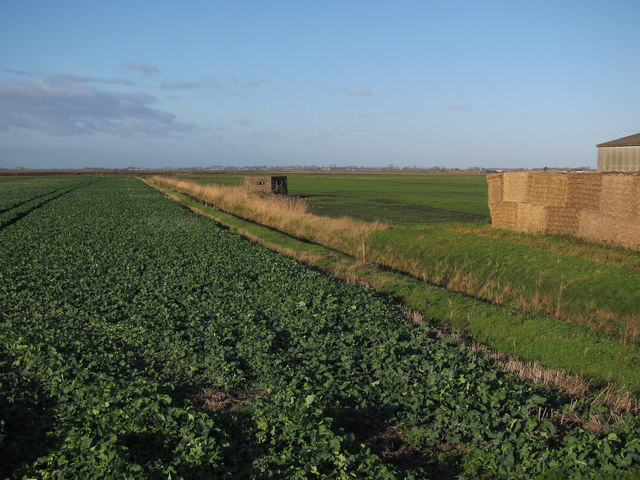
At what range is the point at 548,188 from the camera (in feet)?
70.8

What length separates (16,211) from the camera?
37.7 m

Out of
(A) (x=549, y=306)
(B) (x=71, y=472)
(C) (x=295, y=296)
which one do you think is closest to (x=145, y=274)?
(C) (x=295, y=296)

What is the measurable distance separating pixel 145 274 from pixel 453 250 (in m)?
12.5

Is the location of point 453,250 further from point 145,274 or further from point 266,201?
point 266,201

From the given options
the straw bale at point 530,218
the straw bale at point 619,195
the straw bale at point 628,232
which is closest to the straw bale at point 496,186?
the straw bale at point 530,218

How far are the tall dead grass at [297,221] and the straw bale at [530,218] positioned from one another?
678 centimetres

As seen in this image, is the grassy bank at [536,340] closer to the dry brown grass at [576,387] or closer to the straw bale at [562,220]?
the dry brown grass at [576,387]

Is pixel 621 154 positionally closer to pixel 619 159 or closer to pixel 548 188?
pixel 619 159

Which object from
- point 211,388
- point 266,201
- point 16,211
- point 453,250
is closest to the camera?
point 211,388

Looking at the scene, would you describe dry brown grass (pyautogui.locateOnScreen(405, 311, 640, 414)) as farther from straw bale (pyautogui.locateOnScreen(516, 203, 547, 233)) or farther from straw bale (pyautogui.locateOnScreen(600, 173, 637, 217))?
straw bale (pyautogui.locateOnScreen(516, 203, 547, 233))

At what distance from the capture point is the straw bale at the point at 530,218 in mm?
21953

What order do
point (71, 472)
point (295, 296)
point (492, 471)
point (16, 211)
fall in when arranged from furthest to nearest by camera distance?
1. point (16, 211)
2. point (295, 296)
3. point (492, 471)
4. point (71, 472)

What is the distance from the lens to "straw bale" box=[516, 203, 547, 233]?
72.0 ft

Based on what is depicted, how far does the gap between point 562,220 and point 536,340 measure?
431 inches
